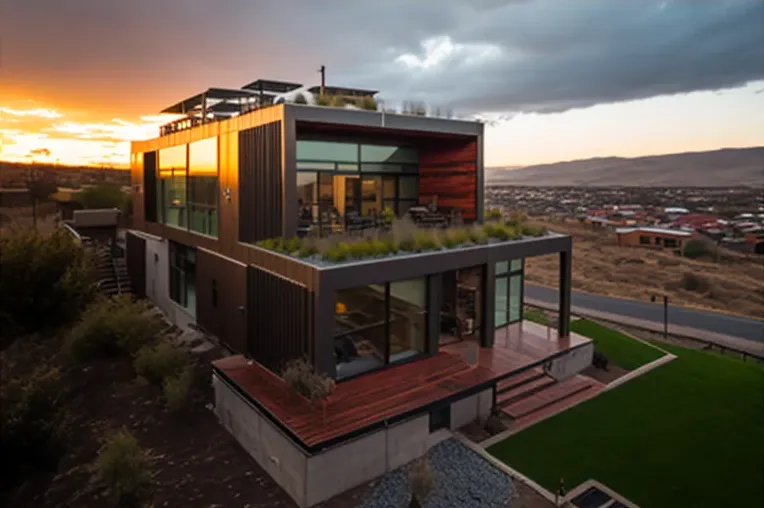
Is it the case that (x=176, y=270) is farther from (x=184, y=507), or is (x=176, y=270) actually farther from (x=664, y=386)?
(x=664, y=386)

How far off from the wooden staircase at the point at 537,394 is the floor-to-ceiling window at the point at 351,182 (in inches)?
203

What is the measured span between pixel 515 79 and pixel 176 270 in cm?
1910

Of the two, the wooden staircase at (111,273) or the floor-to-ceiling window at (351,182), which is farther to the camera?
the wooden staircase at (111,273)

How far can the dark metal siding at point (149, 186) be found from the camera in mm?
16594

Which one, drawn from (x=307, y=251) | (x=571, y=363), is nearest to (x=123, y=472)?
(x=307, y=251)

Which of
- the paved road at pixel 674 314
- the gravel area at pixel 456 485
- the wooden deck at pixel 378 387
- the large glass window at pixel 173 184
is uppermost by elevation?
the large glass window at pixel 173 184

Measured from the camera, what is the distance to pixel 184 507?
7.11 m

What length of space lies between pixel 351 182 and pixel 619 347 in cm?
901

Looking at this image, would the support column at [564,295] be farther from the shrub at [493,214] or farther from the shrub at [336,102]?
the shrub at [336,102]

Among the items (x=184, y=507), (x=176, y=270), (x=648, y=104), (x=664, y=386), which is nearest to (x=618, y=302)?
(x=664, y=386)

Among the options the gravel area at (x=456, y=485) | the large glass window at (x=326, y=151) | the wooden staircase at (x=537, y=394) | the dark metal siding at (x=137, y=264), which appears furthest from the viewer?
the dark metal siding at (x=137, y=264)

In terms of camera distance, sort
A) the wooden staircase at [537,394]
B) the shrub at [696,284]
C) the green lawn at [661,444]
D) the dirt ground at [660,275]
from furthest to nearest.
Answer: the shrub at [696,284], the dirt ground at [660,275], the wooden staircase at [537,394], the green lawn at [661,444]

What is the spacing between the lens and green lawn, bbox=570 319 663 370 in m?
13.3

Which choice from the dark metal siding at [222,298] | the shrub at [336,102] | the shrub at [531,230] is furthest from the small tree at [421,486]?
the shrub at [336,102]
